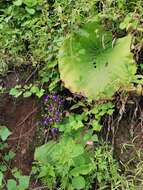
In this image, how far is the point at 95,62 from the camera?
2922 millimetres

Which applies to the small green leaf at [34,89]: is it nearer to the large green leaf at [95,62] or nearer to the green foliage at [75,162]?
the large green leaf at [95,62]

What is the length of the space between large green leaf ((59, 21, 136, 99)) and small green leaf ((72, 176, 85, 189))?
491 millimetres

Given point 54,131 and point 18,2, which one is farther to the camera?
point 18,2

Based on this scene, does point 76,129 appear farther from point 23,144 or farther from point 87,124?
point 23,144

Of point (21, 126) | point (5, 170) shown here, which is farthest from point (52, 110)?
point (5, 170)

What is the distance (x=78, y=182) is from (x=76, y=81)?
2.08ft

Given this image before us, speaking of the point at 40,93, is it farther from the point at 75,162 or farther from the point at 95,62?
the point at 75,162

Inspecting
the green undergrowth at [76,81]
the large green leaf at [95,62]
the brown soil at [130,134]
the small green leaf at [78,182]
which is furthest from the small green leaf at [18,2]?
the small green leaf at [78,182]

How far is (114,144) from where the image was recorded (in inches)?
106

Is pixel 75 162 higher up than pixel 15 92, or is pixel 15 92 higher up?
pixel 15 92

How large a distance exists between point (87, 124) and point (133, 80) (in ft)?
1.24

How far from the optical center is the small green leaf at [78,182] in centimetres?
250

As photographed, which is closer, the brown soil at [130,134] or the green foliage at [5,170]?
the green foliage at [5,170]

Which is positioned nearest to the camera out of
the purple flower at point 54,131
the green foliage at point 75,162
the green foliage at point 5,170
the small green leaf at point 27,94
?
the green foliage at point 5,170
